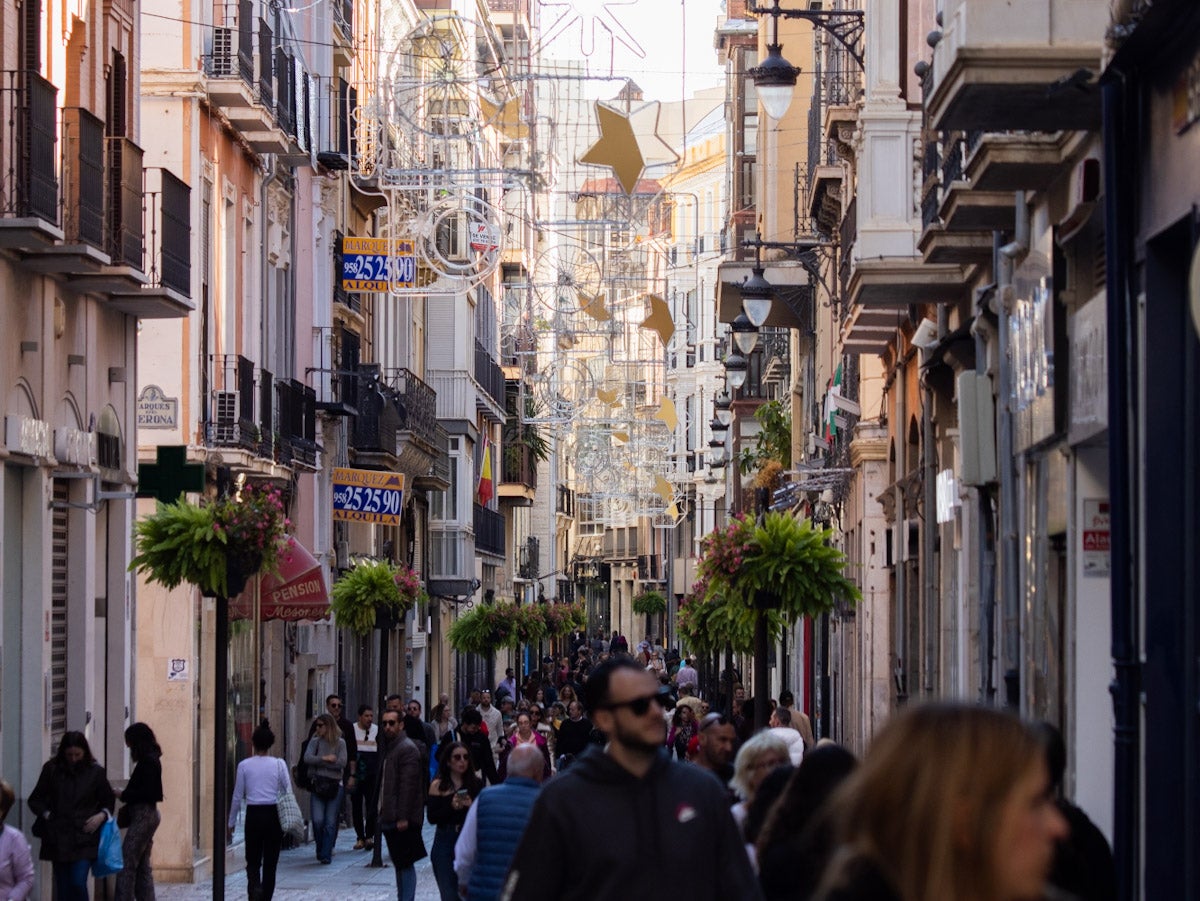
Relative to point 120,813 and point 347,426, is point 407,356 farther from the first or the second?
point 120,813

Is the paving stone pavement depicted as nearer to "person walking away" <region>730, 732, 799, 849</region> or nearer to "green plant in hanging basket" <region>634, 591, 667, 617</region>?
"person walking away" <region>730, 732, 799, 849</region>

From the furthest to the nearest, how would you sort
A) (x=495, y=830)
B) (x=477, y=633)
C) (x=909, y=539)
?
1. (x=477, y=633)
2. (x=909, y=539)
3. (x=495, y=830)

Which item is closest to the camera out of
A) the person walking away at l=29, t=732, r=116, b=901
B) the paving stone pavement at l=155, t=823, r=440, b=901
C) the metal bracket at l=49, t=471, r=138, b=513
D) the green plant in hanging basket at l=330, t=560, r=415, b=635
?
the person walking away at l=29, t=732, r=116, b=901

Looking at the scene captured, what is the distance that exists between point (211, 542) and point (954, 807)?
16051 mm

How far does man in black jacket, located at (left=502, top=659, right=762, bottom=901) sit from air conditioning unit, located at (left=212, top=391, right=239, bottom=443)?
19.6 m

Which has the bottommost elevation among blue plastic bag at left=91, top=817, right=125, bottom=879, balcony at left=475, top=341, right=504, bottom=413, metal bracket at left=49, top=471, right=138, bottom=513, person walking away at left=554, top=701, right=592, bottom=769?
blue plastic bag at left=91, top=817, right=125, bottom=879

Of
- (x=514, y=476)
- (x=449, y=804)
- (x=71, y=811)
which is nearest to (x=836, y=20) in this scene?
(x=449, y=804)

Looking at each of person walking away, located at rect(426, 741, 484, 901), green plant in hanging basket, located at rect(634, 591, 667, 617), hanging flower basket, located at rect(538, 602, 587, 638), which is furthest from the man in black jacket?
green plant in hanging basket, located at rect(634, 591, 667, 617)

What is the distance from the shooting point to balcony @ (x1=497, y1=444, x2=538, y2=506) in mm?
73688

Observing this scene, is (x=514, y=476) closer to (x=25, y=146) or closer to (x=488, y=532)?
(x=488, y=532)

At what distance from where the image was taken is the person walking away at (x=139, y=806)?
17766 millimetres

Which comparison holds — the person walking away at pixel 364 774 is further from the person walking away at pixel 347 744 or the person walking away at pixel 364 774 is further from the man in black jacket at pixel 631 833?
the man in black jacket at pixel 631 833

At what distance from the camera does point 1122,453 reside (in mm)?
11086

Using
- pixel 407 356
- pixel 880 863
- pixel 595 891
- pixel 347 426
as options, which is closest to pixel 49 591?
pixel 595 891
